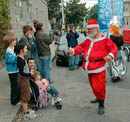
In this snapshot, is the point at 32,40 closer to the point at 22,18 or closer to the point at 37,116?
the point at 37,116

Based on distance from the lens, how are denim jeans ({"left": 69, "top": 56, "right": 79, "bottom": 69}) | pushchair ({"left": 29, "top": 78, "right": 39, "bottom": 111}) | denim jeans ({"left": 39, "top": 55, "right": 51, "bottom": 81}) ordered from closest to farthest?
1. pushchair ({"left": 29, "top": 78, "right": 39, "bottom": 111})
2. denim jeans ({"left": 39, "top": 55, "right": 51, "bottom": 81})
3. denim jeans ({"left": 69, "top": 56, "right": 79, "bottom": 69})

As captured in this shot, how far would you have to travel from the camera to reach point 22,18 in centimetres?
1428

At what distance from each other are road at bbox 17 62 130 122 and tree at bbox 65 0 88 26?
145 ft

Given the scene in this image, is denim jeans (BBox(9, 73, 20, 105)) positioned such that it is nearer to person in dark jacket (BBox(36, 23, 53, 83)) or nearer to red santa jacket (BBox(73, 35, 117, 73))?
red santa jacket (BBox(73, 35, 117, 73))

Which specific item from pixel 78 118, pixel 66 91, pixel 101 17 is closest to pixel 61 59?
pixel 101 17

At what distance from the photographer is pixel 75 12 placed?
4950cm

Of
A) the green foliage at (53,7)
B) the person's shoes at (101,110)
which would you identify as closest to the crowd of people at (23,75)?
the person's shoes at (101,110)

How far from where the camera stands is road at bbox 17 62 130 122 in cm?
412

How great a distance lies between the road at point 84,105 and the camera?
412 cm

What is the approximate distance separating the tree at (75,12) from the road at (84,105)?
44230 millimetres

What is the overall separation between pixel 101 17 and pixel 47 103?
26.3 ft

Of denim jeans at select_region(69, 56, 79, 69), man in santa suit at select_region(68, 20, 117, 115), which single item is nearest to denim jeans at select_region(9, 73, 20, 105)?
man in santa suit at select_region(68, 20, 117, 115)

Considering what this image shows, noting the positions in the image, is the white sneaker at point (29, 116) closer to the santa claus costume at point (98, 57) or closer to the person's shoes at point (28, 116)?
the person's shoes at point (28, 116)

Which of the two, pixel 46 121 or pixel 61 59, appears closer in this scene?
pixel 46 121
